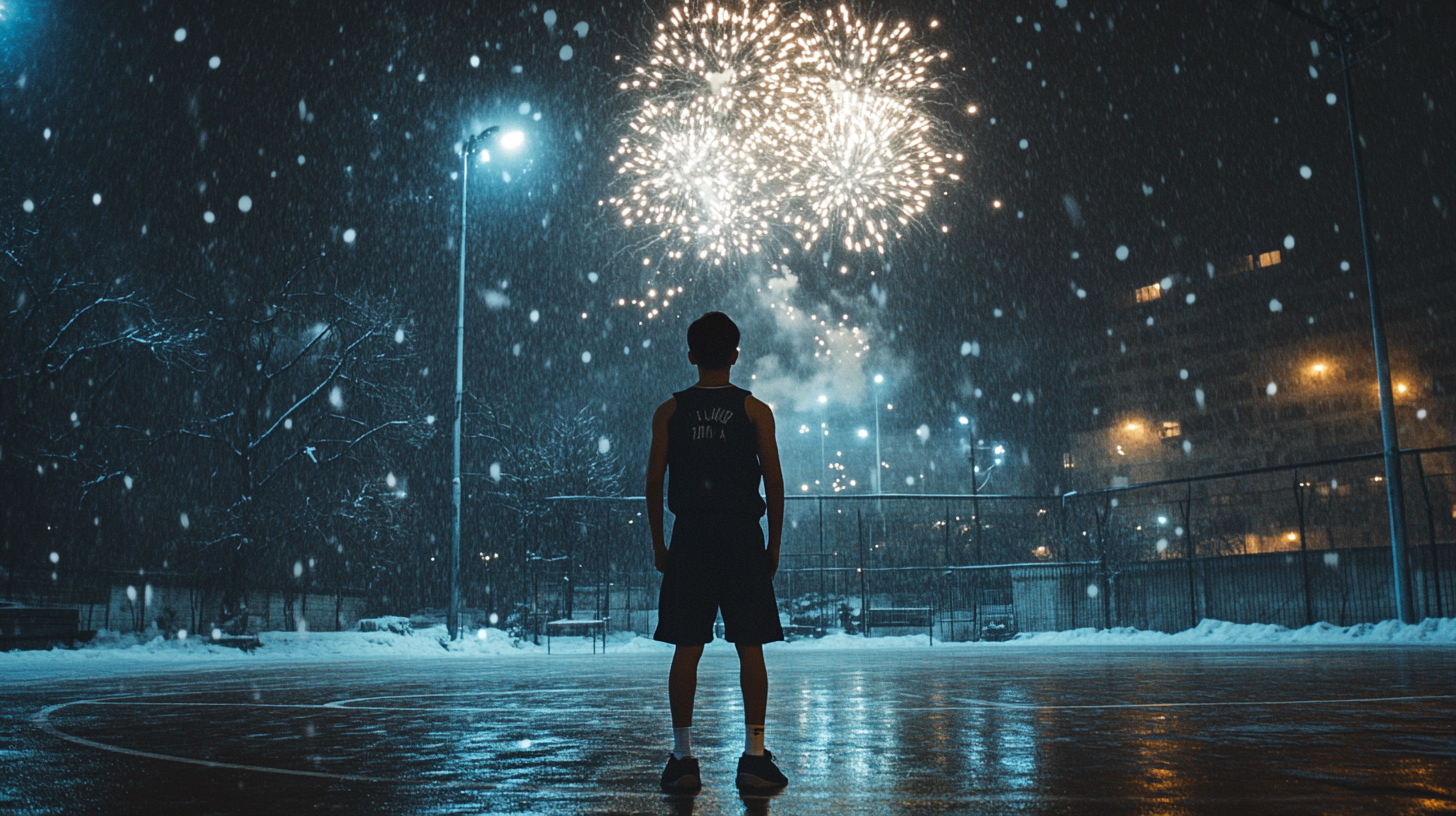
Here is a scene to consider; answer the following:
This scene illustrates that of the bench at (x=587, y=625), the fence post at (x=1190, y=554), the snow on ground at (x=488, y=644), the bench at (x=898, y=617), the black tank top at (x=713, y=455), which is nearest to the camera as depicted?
the black tank top at (x=713, y=455)

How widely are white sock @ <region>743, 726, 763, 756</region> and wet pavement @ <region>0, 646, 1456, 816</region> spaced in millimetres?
169

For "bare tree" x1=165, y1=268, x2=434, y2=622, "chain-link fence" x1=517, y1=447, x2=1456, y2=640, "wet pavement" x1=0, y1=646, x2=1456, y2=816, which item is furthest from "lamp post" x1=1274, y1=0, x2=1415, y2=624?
"bare tree" x1=165, y1=268, x2=434, y2=622

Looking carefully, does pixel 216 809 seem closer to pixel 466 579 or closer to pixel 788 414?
pixel 466 579

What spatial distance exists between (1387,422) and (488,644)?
755 inches

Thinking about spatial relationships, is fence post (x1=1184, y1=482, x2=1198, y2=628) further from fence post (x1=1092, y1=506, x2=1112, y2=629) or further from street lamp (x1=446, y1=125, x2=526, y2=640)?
street lamp (x1=446, y1=125, x2=526, y2=640)

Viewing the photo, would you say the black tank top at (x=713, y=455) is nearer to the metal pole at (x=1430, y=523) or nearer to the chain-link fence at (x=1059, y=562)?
the chain-link fence at (x=1059, y=562)

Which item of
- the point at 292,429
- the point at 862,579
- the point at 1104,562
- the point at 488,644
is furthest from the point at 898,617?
the point at 292,429

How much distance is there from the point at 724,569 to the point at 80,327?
25.1 metres

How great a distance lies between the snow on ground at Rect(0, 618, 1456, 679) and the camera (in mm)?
16906

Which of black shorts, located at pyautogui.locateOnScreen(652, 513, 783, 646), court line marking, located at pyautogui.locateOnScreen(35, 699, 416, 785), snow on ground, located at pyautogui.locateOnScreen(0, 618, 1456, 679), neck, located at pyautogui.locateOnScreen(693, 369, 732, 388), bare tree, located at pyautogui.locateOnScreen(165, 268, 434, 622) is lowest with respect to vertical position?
snow on ground, located at pyautogui.locateOnScreen(0, 618, 1456, 679)

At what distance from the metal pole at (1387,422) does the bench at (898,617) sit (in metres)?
9.06

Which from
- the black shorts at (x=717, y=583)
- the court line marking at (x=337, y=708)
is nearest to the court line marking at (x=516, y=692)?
the court line marking at (x=337, y=708)

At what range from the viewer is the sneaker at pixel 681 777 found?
394cm

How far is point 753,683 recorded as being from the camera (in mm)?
4281
